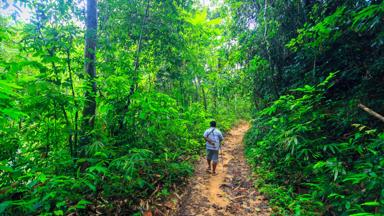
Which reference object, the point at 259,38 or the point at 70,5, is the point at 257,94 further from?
the point at 70,5

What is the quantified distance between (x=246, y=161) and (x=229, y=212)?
3.82m

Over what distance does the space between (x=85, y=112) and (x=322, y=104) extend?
252 inches

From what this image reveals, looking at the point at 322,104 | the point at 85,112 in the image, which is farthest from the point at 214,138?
the point at 85,112

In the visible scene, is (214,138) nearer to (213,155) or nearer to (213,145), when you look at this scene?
(213,145)

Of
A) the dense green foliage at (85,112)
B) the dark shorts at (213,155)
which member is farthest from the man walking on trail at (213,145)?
the dense green foliage at (85,112)

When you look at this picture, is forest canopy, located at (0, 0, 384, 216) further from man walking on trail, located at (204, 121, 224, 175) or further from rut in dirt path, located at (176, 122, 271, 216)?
man walking on trail, located at (204, 121, 224, 175)

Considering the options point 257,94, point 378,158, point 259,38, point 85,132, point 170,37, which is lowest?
point 378,158

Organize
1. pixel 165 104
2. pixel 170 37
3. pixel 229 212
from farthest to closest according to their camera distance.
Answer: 1. pixel 170 37
2. pixel 165 104
3. pixel 229 212

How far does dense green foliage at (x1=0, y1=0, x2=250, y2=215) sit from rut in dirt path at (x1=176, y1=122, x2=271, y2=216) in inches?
25.6

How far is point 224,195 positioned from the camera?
197 inches

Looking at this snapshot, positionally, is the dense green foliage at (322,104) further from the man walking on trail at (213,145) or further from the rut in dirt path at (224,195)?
the man walking on trail at (213,145)

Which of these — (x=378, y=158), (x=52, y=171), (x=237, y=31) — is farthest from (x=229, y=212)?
(x=237, y=31)

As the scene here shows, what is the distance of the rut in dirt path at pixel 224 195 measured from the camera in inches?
167

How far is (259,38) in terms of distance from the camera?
7.45 meters
